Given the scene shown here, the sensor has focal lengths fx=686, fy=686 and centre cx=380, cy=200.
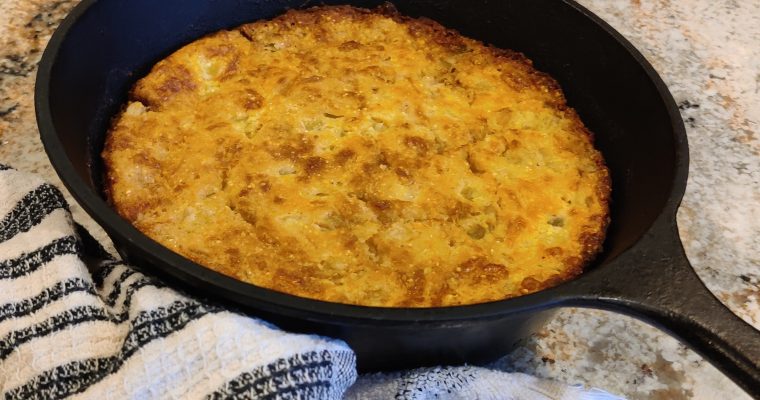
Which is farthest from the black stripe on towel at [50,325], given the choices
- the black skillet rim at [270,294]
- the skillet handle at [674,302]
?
the skillet handle at [674,302]

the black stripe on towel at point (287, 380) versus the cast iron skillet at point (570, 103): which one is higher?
the cast iron skillet at point (570, 103)

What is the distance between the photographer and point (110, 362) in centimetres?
83

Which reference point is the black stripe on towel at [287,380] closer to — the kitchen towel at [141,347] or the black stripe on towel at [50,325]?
the kitchen towel at [141,347]

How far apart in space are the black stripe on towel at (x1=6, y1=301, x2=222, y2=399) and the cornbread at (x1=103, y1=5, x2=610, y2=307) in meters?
0.15

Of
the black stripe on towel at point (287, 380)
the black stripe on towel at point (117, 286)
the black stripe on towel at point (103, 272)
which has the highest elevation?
the black stripe on towel at point (287, 380)

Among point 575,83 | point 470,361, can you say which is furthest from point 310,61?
point 470,361

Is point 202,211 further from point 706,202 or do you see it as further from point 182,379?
point 706,202

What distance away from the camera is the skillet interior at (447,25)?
76 centimetres

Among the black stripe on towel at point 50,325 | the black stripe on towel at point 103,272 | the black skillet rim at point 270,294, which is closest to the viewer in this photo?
the black skillet rim at point 270,294

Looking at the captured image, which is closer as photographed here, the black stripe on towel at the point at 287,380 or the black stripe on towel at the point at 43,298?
the black stripe on towel at the point at 287,380

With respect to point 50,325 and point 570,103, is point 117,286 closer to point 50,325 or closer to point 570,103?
point 50,325

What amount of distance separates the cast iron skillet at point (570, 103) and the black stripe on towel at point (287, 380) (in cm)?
4

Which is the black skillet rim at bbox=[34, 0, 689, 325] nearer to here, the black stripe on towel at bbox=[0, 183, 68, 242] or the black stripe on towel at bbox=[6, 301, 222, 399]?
the black stripe on towel at bbox=[6, 301, 222, 399]

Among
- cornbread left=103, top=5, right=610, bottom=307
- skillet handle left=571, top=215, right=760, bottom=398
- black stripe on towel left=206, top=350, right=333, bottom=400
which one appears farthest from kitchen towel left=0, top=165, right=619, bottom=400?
skillet handle left=571, top=215, right=760, bottom=398
